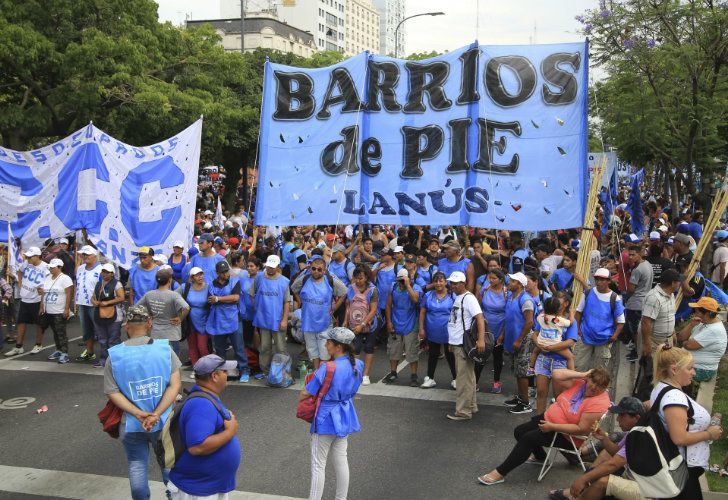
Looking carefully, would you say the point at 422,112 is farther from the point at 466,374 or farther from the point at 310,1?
the point at 310,1

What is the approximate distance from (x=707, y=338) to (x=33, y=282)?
30.1 ft

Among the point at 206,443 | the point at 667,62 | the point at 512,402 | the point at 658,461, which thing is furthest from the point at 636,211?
the point at 206,443

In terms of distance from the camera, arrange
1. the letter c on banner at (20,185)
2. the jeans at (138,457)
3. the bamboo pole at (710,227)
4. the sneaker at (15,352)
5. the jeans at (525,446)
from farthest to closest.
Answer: the letter c on banner at (20,185) → the sneaker at (15,352) → the bamboo pole at (710,227) → the jeans at (525,446) → the jeans at (138,457)

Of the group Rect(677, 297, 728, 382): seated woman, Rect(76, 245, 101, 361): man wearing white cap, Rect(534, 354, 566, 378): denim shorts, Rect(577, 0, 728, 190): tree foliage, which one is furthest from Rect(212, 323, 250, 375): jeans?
Rect(577, 0, 728, 190): tree foliage

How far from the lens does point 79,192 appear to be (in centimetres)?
1105

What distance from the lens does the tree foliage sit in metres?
13.8

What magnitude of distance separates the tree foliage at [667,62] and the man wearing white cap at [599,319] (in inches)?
280

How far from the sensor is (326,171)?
9.15 m

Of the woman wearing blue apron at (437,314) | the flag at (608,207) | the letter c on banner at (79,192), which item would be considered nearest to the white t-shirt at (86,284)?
the letter c on banner at (79,192)

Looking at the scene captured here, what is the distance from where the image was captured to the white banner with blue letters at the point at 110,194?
35.6ft

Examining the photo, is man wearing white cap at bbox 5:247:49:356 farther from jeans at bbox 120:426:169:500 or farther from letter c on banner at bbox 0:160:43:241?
jeans at bbox 120:426:169:500

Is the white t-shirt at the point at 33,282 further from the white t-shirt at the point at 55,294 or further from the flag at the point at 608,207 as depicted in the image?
the flag at the point at 608,207

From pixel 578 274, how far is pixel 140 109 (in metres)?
14.6

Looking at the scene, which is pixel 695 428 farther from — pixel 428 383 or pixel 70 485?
pixel 70 485
